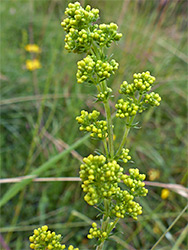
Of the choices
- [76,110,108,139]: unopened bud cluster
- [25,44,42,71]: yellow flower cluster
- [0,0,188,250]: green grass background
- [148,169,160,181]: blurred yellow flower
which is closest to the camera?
[76,110,108,139]: unopened bud cluster

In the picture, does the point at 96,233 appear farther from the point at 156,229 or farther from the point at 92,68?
the point at 156,229

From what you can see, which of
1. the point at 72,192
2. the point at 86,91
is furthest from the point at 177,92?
the point at 72,192

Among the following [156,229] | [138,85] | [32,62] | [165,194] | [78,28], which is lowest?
[156,229]

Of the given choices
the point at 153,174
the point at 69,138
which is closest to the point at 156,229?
the point at 153,174

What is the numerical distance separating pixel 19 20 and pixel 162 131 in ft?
12.4

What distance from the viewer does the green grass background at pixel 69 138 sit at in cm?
297

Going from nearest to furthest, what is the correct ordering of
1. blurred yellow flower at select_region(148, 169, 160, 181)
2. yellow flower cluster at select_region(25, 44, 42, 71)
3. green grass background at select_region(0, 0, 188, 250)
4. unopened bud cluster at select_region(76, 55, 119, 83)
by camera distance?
unopened bud cluster at select_region(76, 55, 119, 83), green grass background at select_region(0, 0, 188, 250), blurred yellow flower at select_region(148, 169, 160, 181), yellow flower cluster at select_region(25, 44, 42, 71)

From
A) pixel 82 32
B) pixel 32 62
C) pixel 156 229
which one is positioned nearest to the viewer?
pixel 82 32

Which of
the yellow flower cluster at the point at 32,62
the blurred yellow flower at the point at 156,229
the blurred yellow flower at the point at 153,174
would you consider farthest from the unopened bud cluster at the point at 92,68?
the yellow flower cluster at the point at 32,62

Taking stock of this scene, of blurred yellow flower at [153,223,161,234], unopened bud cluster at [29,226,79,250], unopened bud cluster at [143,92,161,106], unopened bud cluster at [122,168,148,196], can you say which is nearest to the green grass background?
blurred yellow flower at [153,223,161,234]

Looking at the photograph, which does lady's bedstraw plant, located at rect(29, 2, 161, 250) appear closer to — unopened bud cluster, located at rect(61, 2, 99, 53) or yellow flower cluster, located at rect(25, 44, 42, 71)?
A: unopened bud cluster, located at rect(61, 2, 99, 53)

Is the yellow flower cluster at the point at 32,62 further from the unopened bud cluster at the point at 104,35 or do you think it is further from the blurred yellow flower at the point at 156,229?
the unopened bud cluster at the point at 104,35

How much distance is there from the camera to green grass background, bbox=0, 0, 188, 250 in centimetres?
297

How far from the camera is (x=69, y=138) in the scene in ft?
10.9
